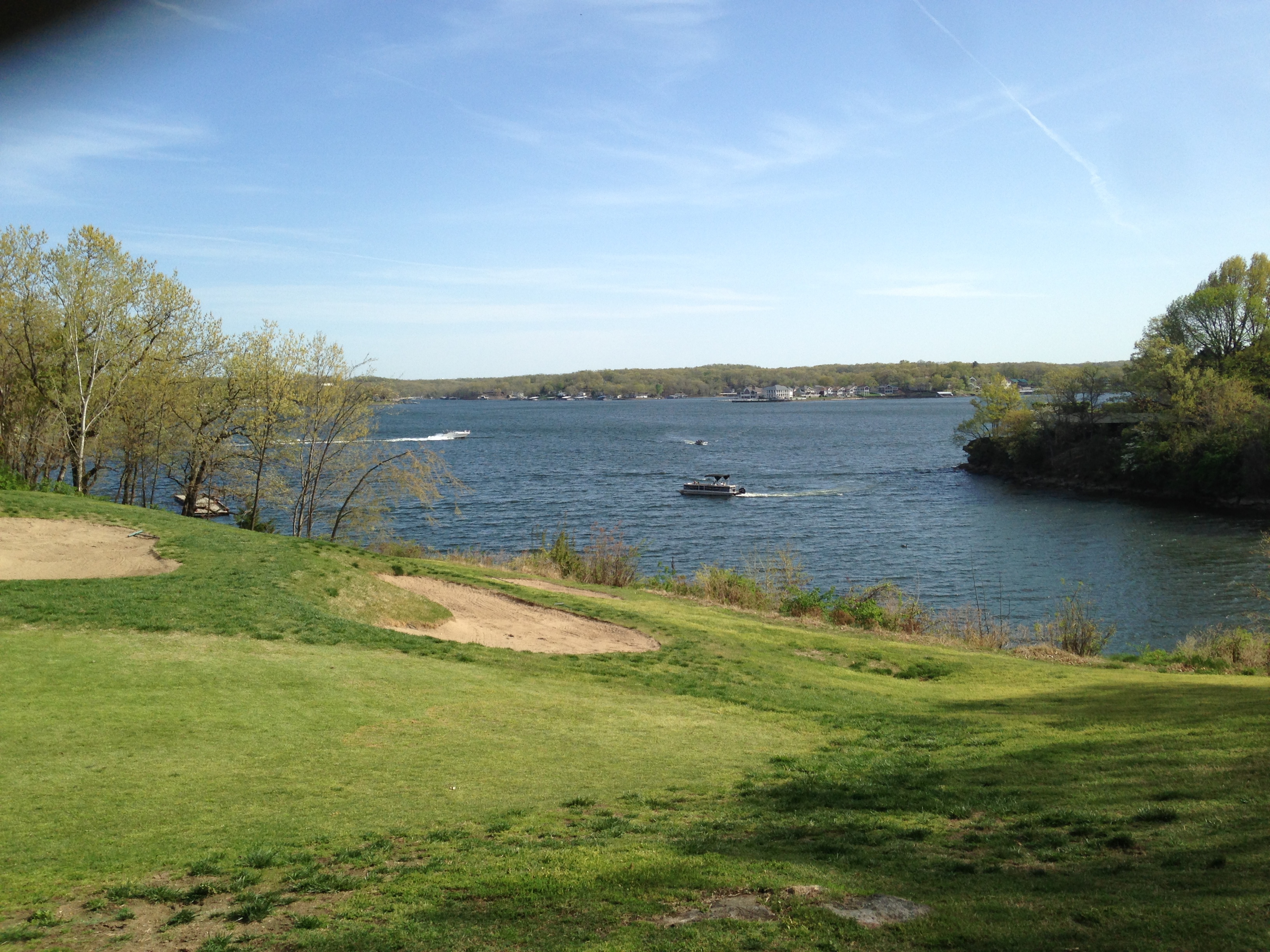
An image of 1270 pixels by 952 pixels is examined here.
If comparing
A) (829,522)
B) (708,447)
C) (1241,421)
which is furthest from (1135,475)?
(708,447)

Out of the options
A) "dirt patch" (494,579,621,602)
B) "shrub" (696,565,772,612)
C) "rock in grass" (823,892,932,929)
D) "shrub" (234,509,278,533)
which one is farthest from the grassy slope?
"shrub" (234,509,278,533)

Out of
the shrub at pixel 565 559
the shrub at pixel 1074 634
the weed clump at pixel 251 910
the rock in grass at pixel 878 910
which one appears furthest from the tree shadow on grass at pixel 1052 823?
the shrub at pixel 565 559

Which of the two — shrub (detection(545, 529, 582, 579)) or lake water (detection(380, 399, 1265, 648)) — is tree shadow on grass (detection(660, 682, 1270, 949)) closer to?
shrub (detection(545, 529, 582, 579))

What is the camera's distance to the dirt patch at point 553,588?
2531 centimetres

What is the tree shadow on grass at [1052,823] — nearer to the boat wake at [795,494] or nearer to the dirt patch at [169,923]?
the dirt patch at [169,923]

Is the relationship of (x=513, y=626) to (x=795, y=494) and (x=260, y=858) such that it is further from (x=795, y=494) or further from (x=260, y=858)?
(x=795, y=494)

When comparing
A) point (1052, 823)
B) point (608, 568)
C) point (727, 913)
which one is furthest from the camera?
point (608, 568)

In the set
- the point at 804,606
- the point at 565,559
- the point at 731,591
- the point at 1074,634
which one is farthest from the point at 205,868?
the point at 565,559

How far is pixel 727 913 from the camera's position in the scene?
20.9 ft

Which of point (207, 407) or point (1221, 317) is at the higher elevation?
point (1221, 317)

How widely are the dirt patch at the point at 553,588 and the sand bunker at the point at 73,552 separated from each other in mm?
8862

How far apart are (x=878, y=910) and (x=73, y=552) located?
21.1 m

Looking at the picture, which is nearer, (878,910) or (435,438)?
(878,910)

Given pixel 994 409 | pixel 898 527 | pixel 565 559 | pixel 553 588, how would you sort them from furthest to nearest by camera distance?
Result: pixel 994 409
pixel 898 527
pixel 565 559
pixel 553 588
